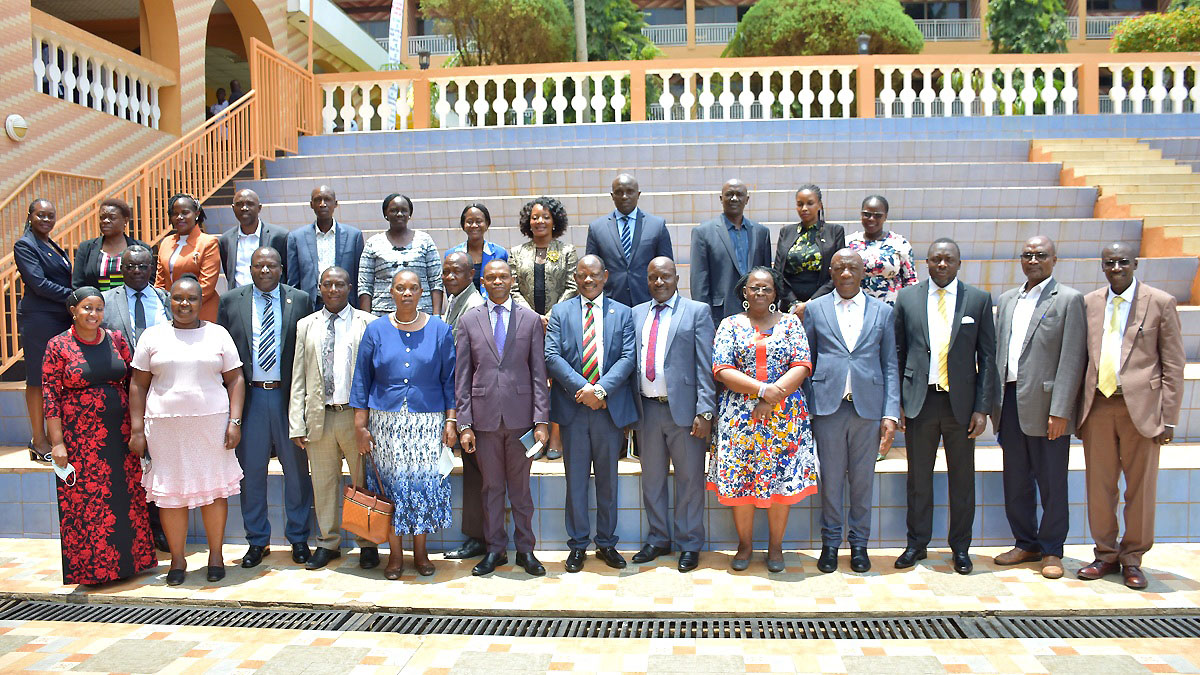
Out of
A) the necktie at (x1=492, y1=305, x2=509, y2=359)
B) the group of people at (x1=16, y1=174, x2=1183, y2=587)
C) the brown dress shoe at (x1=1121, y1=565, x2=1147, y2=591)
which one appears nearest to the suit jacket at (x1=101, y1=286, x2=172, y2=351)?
the group of people at (x1=16, y1=174, x2=1183, y2=587)

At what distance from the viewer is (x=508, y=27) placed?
705 inches

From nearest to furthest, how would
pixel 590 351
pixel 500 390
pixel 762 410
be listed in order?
pixel 762 410, pixel 500 390, pixel 590 351

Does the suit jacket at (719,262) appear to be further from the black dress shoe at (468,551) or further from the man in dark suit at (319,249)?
the man in dark suit at (319,249)

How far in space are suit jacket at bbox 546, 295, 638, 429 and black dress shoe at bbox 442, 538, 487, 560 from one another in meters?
0.96

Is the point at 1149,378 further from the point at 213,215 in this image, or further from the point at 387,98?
the point at 387,98

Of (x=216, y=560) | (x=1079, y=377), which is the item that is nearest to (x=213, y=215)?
(x=216, y=560)

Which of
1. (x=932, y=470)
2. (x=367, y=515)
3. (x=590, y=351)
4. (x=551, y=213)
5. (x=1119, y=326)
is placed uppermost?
(x=551, y=213)

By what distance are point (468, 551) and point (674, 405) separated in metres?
1.55

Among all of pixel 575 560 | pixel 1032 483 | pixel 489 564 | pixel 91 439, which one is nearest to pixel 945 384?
pixel 1032 483

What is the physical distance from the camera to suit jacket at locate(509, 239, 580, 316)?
18.9ft

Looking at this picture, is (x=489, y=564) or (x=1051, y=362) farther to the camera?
(x=489, y=564)

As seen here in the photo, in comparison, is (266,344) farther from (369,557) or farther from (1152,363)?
(1152,363)

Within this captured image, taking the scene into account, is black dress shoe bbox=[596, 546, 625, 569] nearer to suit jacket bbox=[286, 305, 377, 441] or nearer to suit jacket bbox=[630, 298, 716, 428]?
suit jacket bbox=[630, 298, 716, 428]

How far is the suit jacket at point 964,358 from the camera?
4.90 meters
